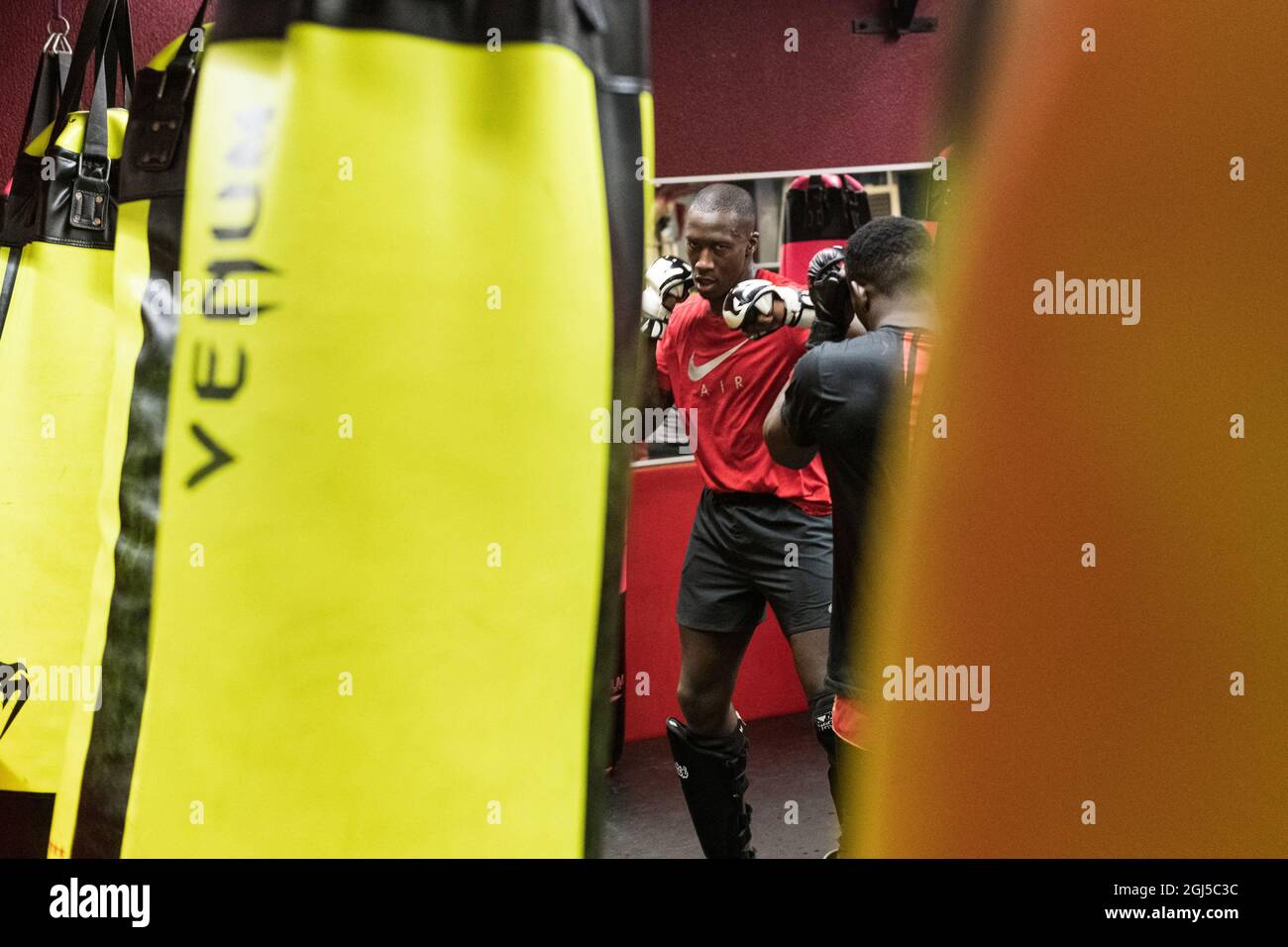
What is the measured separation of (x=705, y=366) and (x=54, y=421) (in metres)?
1.65

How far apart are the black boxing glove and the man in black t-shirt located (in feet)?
0.70

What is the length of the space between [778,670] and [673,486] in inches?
29.1

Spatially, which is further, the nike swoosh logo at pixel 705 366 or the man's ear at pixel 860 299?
the nike swoosh logo at pixel 705 366

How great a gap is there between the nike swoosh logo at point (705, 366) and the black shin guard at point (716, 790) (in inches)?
32.6

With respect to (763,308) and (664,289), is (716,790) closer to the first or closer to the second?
(763,308)

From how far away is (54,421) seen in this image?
3.47 ft

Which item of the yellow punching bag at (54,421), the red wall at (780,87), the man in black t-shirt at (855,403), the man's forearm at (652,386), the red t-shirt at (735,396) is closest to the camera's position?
the yellow punching bag at (54,421)

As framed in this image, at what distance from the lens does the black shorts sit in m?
2.21

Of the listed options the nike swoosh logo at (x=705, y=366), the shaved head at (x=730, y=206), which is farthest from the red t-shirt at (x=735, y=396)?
the shaved head at (x=730, y=206)

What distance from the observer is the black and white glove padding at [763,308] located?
2.16 metres

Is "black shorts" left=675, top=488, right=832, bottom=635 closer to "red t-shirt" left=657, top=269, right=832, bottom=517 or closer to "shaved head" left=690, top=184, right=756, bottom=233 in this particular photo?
"red t-shirt" left=657, top=269, right=832, bottom=517

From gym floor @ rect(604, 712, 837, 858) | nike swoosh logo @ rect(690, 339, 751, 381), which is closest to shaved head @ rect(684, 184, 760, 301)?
nike swoosh logo @ rect(690, 339, 751, 381)

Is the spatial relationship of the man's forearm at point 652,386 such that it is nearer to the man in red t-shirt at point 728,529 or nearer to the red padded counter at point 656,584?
the man in red t-shirt at point 728,529
